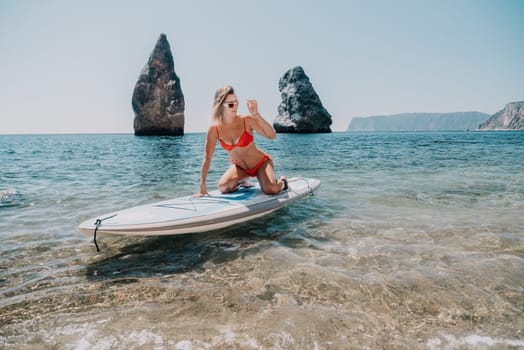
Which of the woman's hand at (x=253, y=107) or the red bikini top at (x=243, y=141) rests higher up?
the woman's hand at (x=253, y=107)

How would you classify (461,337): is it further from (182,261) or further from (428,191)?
(428,191)

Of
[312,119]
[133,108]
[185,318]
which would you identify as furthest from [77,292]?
[312,119]

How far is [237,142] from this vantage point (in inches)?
214

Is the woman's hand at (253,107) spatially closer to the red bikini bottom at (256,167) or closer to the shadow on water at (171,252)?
the red bikini bottom at (256,167)

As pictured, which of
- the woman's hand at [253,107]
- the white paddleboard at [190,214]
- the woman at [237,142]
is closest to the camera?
the white paddleboard at [190,214]

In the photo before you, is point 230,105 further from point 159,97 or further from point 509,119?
point 509,119

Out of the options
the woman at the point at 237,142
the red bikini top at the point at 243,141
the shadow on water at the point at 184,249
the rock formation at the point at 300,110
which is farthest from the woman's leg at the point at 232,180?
the rock formation at the point at 300,110

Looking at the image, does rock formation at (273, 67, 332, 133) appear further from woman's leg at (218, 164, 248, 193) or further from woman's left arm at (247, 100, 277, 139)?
woman's left arm at (247, 100, 277, 139)

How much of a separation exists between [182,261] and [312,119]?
7962 cm

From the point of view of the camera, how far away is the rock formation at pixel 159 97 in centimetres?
6419

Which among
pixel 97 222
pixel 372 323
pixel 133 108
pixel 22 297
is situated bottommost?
pixel 22 297

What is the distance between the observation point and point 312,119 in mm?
80500

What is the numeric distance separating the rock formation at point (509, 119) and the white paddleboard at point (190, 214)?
209 m

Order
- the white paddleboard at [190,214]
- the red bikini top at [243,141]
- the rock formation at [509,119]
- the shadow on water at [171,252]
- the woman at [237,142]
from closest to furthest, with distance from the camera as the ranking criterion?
the shadow on water at [171,252], the white paddleboard at [190,214], the woman at [237,142], the red bikini top at [243,141], the rock formation at [509,119]
